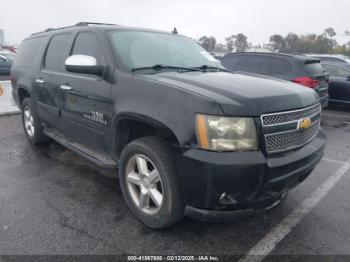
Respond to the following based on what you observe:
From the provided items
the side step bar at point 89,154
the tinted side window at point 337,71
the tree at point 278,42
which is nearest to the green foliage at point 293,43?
the tree at point 278,42

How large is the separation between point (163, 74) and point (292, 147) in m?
1.39

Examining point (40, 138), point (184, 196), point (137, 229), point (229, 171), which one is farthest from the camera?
point (40, 138)

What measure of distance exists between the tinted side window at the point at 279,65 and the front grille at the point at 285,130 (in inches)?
186

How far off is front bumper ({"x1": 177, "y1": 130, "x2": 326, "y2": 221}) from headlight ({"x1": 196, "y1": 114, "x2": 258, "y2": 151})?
2.3 inches

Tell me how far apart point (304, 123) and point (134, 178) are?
65.5 inches

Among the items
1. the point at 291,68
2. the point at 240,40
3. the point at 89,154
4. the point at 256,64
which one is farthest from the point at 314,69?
the point at 240,40

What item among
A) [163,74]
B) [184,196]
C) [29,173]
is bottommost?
[29,173]

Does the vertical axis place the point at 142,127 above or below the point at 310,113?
below

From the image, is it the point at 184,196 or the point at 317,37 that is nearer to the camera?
the point at 184,196

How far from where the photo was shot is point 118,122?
2.99m

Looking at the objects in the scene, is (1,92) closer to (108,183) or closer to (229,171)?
(108,183)

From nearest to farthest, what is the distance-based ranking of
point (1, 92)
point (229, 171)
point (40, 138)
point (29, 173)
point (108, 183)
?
1. point (229, 171)
2. point (108, 183)
3. point (29, 173)
4. point (40, 138)
5. point (1, 92)

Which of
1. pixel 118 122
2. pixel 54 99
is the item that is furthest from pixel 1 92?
pixel 118 122

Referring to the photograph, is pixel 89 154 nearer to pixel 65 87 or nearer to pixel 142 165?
pixel 65 87
